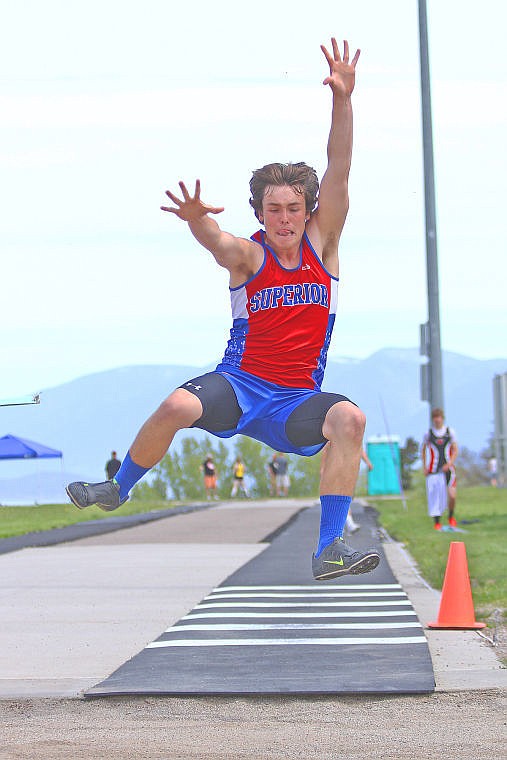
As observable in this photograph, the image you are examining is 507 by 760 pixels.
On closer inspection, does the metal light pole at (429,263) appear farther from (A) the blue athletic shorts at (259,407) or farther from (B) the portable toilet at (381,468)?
(B) the portable toilet at (381,468)

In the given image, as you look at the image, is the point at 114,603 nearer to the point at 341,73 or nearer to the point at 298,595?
the point at 298,595

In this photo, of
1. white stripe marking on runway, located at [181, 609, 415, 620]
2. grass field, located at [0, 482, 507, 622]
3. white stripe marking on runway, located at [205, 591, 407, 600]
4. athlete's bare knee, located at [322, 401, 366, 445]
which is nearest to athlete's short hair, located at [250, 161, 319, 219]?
athlete's bare knee, located at [322, 401, 366, 445]

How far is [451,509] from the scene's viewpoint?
2252 centimetres

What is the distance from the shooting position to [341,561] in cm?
517

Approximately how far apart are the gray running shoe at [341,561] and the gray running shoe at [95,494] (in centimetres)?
84

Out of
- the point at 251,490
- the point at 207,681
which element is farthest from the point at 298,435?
the point at 251,490

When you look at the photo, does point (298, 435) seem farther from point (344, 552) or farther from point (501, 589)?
point (501, 589)

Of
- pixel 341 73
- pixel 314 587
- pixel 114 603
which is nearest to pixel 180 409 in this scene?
pixel 341 73

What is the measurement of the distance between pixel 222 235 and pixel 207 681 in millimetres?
4952

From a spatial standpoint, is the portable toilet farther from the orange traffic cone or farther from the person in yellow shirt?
the orange traffic cone

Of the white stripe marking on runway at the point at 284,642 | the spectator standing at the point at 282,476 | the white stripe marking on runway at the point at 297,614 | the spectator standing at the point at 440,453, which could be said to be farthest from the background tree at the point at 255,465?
the white stripe marking on runway at the point at 284,642

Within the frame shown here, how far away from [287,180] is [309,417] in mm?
924

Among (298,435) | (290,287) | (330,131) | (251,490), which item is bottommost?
(251,490)

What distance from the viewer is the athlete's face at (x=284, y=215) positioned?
16.9 feet
